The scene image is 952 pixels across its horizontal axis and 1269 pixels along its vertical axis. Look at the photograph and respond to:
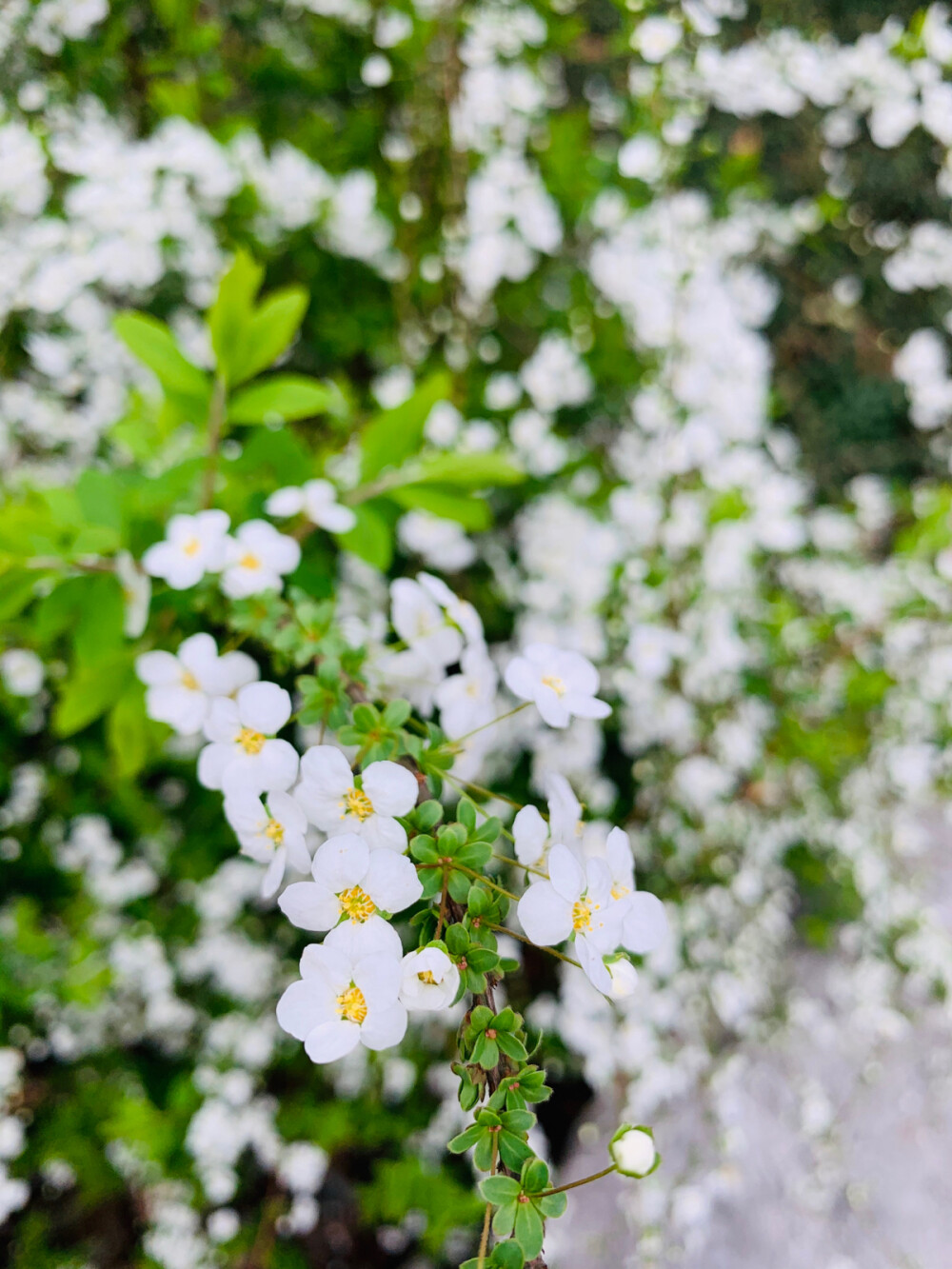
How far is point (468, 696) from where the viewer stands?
2.28 feet

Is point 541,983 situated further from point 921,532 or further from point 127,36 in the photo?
point 127,36

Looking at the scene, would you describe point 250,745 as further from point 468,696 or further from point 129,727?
point 129,727

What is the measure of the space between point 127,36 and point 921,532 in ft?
Answer: 6.36

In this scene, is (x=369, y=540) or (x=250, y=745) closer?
(x=250, y=745)

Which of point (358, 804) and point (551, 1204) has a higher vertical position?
point (358, 804)

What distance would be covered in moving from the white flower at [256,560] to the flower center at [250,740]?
16 cm

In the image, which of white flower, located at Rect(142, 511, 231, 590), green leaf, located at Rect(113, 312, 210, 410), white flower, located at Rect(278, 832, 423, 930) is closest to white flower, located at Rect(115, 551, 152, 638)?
white flower, located at Rect(142, 511, 231, 590)

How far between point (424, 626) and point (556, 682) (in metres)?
0.16

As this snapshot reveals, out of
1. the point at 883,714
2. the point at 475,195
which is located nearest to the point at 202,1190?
the point at 883,714

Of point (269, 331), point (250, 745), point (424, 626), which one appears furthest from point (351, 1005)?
point (269, 331)

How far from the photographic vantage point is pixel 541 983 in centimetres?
211

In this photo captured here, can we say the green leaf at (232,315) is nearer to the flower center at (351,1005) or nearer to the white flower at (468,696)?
the white flower at (468,696)

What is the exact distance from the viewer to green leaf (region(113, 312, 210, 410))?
0.91 meters

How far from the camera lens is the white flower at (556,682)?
66 centimetres
